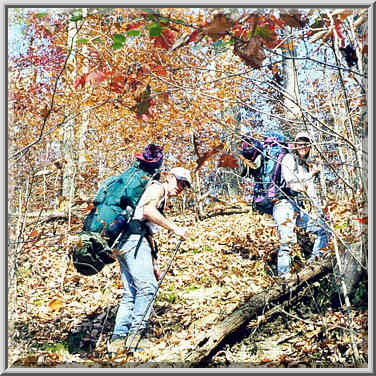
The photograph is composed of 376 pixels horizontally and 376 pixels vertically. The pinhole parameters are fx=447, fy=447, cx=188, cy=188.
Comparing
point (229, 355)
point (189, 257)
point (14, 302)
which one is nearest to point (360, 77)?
point (189, 257)

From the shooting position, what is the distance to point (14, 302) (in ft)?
11.8

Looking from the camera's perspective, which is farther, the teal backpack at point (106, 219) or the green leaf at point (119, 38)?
the teal backpack at point (106, 219)

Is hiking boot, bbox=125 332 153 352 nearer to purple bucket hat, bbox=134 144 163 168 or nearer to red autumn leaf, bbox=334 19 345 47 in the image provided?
purple bucket hat, bbox=134 144 163 168

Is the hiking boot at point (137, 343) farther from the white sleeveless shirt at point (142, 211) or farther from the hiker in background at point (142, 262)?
the white sleeveless shirt at point (142, 211)

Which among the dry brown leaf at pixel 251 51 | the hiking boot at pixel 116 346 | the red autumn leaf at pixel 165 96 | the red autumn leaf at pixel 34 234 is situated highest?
the dry brown leaf at pixel 251 51

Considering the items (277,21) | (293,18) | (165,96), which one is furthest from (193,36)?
(293,18)

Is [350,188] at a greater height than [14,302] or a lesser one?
greater

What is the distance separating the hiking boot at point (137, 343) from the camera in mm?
3551

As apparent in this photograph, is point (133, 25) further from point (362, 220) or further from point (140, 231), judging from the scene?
point (362, 220)

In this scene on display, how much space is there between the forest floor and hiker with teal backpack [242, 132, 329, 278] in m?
0.10

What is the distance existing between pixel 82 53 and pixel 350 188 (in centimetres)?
237

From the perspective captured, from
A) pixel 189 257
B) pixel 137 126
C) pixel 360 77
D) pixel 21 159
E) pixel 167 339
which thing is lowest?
pixel 167 339

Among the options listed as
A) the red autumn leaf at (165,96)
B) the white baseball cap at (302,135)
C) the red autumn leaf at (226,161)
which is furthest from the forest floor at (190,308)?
the red autumn leaf at (165,96)

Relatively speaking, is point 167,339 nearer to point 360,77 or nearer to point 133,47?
point 133,47
